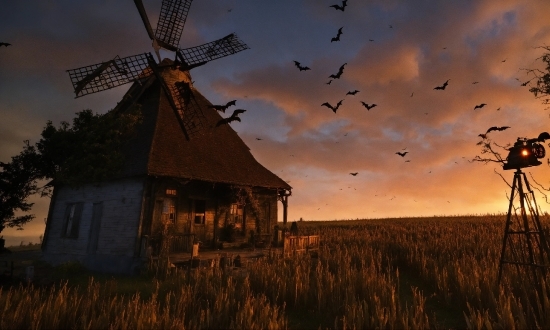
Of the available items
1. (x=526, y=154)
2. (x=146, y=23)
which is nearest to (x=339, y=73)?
(x=526, y=154)

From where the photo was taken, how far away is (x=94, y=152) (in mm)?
17188

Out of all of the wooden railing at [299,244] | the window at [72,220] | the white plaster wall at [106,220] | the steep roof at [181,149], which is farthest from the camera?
the window at [72,220]

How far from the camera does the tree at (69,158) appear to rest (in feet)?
55.5

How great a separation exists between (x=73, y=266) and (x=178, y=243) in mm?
4842

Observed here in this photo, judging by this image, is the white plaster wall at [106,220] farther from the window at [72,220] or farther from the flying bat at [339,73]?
the flying bat at [339,73]

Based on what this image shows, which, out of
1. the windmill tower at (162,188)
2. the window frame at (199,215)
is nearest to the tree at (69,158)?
the windmill tower at (162,188)

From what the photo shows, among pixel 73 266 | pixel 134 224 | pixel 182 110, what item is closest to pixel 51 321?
pixel 134 224

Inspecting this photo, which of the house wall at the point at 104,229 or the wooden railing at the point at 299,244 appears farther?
the house wall at the point at 104,229

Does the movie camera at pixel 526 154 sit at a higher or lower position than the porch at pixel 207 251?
higher

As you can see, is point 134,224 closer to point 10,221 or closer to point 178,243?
point 178,243

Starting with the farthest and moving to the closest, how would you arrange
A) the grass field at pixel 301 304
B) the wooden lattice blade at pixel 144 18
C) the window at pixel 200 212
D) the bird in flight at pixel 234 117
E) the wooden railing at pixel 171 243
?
1. the wooden lattice blade at pixel 144 18
2. the window at pixel 200 212
3. the wooden railing at pixel 171 243
4. the bird in flight at pixel 234 117
5. the grass field at pixel 301 304

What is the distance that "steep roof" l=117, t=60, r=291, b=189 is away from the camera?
16469 millimetres

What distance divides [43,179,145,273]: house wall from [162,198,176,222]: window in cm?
152

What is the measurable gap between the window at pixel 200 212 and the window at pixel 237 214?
1873mm
